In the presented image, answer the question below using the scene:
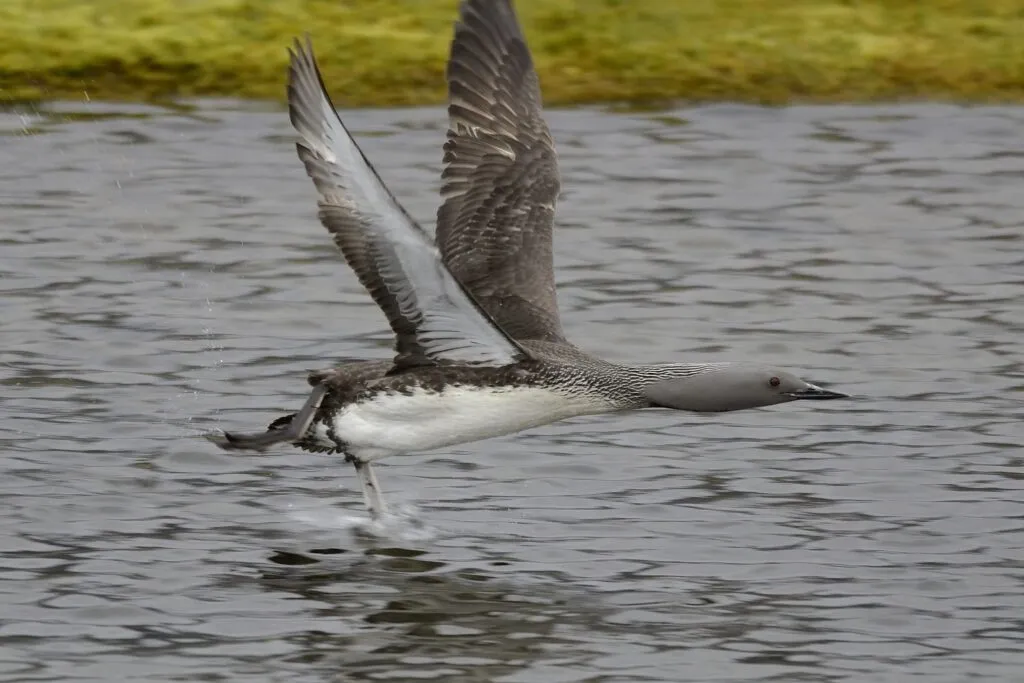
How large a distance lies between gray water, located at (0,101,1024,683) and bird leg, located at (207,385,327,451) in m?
0.28

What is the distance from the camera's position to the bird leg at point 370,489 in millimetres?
9297

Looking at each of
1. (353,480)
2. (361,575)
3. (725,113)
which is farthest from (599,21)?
(361,575)

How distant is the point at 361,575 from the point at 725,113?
9.65m

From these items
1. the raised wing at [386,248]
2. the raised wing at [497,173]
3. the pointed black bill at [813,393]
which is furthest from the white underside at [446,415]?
the raised wing at [497,173]

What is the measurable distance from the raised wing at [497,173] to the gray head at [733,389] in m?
1.04

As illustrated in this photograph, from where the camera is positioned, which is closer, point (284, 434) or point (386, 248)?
point (386, 248)

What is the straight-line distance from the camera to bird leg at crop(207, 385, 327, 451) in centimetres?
918

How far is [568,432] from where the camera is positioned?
425 inches

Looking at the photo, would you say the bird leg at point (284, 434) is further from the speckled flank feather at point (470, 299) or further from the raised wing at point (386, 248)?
the raised wing at point (386, 248)

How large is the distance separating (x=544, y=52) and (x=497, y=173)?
24.4ft

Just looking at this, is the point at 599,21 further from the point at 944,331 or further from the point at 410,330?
the point at 410,330

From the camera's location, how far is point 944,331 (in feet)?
40.7

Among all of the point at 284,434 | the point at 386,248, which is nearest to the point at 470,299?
the point at 386,248

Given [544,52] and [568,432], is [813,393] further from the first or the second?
[544,52]
